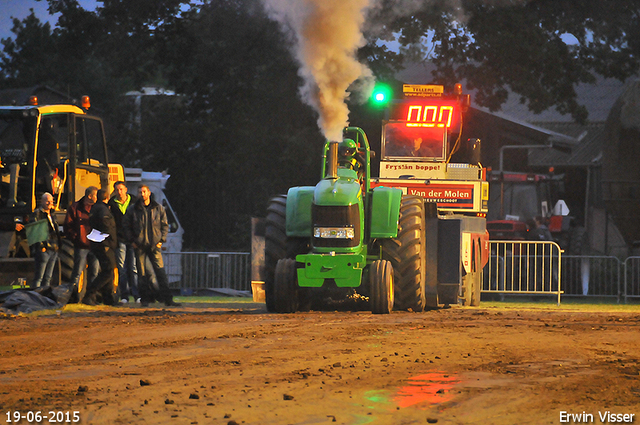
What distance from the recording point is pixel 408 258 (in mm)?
13141

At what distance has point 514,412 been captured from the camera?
601cm

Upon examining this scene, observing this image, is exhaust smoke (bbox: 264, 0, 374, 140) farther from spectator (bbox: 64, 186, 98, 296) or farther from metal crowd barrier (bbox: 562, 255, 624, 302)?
metal crowd barrier (bbox: 562, 255, 624, 302)

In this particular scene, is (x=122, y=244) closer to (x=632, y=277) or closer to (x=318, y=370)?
(x=318, y=370)

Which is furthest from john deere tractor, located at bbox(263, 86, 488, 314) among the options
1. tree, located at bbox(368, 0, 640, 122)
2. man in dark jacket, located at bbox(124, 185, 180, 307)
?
tree, located at bbox(368, 0, 640, 122)

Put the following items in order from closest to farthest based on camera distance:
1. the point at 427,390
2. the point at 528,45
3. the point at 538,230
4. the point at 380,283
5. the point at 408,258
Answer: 1. the point at 427,390
2. the point at 380,283
3. the point at 408,258
4. the point at 538,230
5. the point at 528,45

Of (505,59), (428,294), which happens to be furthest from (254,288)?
(505,59)

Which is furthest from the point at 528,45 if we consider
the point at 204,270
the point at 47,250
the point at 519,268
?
the point at 47,250

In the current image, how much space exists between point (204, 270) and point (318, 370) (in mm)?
15271

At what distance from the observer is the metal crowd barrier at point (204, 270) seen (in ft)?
74.4

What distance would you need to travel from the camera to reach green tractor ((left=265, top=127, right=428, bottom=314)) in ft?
41.5

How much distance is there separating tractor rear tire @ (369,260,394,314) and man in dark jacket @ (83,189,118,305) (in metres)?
4.59

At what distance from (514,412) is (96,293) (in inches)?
421

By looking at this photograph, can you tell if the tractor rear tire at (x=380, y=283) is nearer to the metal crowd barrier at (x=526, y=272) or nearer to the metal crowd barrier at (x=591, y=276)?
the metal crowd barrier at (x=526, y=272)

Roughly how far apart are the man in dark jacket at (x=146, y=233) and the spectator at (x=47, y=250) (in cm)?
121
